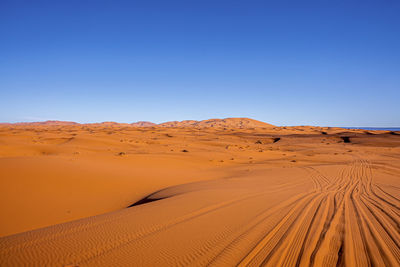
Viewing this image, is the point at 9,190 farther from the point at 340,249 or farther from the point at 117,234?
the point at 340,249

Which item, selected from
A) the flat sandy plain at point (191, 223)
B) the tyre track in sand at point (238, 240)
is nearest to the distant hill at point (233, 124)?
the flat sandy plain at point (191, 223)

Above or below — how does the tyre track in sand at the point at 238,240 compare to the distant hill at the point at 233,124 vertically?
below

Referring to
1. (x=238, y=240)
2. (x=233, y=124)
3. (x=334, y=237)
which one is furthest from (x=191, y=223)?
(x=233, y=124)

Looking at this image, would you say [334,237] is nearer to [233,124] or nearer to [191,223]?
[191,223]

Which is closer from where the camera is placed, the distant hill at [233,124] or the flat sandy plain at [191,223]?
the flat sandy plain at [191,223]

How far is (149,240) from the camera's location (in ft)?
11.1

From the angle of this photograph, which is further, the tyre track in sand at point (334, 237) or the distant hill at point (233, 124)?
the distant hill at point (233, 124)

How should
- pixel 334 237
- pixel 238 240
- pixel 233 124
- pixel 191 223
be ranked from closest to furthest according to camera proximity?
1. pixel 238 240
2. pixel 334 237
3. pixel 191 223
4. pixel 233 124

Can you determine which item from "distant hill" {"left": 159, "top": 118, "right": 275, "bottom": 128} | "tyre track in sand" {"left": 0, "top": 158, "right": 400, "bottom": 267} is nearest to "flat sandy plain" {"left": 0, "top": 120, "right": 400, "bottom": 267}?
"tyre track in sand" {"left": 0, "top": 158, "right": 400, "bottom": 267}

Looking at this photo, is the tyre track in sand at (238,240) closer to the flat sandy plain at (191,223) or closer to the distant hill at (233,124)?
the flat sandy plain at (191,223)

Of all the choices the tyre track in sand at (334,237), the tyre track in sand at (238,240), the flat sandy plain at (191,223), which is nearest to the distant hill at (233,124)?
the flat sandy plain at (191,223)

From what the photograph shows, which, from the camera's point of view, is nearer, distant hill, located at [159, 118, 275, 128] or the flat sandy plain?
the flat sandy plain

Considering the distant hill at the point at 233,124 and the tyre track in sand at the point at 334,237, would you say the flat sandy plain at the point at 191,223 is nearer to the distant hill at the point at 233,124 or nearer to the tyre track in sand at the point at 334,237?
the tyre track in sand at the point at 334,237

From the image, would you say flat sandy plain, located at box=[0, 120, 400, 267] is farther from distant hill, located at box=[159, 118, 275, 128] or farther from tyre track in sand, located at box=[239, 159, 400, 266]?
distant hill, located at box=[159, 118, 275, 128]
